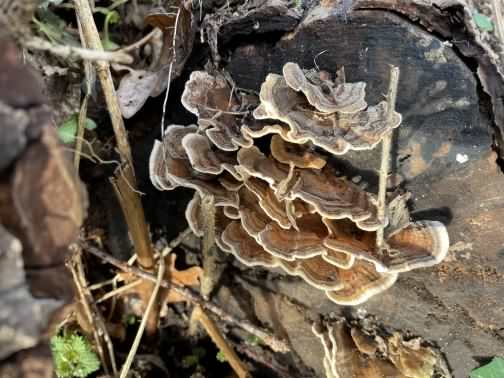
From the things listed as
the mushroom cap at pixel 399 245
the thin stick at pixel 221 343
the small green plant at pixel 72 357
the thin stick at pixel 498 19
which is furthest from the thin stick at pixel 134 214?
the thin stick at pixel 498 19

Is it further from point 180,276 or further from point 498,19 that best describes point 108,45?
point 498,19

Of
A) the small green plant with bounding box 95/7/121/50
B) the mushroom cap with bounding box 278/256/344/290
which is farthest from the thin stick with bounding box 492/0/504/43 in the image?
the small green plant with bounding box 95/7/121/50

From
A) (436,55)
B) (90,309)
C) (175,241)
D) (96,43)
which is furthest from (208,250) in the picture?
(436,55)

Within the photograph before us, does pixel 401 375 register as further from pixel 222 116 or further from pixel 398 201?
pixel 222 116

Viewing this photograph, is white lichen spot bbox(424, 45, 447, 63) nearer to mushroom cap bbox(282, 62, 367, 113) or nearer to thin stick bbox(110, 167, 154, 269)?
mushroom cap bbox(282, 62, 367, 113)

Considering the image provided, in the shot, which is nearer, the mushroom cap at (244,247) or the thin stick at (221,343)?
the mushroom cap at (244,247)

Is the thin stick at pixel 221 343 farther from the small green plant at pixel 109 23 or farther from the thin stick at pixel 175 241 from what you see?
the small green plant at pixel 109 23
